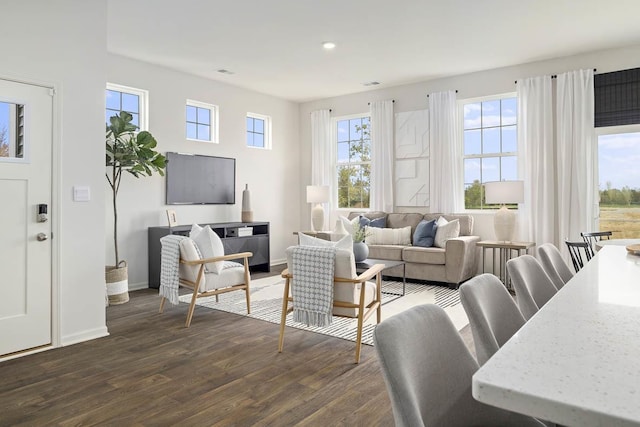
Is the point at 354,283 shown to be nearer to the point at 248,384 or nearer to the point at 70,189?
the point at 248,384

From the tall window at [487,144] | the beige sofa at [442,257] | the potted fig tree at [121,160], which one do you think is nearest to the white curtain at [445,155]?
the tall window at [487,144]

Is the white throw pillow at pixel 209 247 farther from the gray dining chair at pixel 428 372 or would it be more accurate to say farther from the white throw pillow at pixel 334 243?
the gray dining chair at pixel 428 372

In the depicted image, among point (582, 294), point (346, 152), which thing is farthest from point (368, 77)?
point (582, 294)

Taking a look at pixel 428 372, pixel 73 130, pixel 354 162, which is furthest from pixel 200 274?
pixel 354 162

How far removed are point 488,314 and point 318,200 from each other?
5.93 meters

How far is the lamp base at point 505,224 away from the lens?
554cm

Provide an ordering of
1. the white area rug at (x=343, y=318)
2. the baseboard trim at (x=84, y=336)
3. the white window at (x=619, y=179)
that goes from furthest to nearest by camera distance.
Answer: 1. the white window at (x=619, y=179)
2. the white area rug at (x=343, y=318)
3. the baseboard trim at (x=84, y=336)

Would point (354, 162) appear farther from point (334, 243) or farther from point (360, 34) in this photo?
point (334, 243)

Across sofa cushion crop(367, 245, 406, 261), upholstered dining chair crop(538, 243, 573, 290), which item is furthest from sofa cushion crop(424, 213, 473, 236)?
upholstered dining chair crop(538, 243, 573, 290)

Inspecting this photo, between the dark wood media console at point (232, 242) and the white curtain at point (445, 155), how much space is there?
2.62 meters

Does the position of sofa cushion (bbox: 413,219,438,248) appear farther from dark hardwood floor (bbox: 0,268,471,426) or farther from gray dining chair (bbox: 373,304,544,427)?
gray dining chair (bbox: 373,304,544,427)

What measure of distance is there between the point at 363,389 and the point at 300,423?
1.79 feet

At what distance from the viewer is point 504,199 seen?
212 inches

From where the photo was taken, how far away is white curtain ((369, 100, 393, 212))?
698 centimetres
